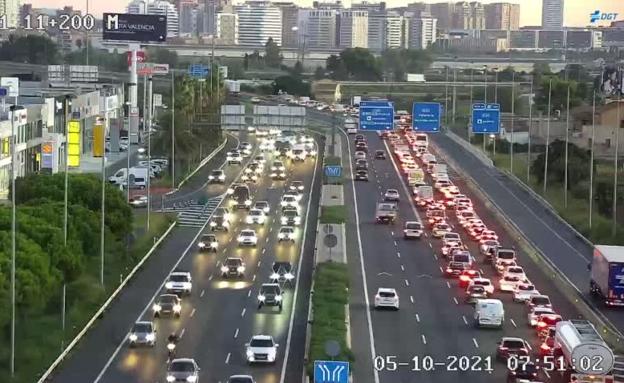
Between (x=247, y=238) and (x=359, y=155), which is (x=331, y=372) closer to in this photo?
(x=247, y=238)

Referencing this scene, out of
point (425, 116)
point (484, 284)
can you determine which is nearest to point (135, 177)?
point (425, 116)

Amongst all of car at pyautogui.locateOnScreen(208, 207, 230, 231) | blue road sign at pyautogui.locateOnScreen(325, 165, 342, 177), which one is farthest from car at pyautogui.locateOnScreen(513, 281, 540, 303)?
blue road sign at pyautogui.locateOnScreen(325, 165, 342, 177)

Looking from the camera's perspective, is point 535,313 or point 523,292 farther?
point 523,292

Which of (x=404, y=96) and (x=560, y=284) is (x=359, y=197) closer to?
(x=560, y=284)

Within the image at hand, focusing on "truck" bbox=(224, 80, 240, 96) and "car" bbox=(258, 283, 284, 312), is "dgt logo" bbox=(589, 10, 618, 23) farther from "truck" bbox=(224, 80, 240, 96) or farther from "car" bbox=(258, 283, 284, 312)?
"car" bbox=(258, 283, 284, 312)

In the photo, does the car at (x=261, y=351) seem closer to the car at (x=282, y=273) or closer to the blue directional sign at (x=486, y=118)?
the car at (x=282, y=273)

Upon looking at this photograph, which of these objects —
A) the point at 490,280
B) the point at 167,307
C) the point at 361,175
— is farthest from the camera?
the point at 361,175
